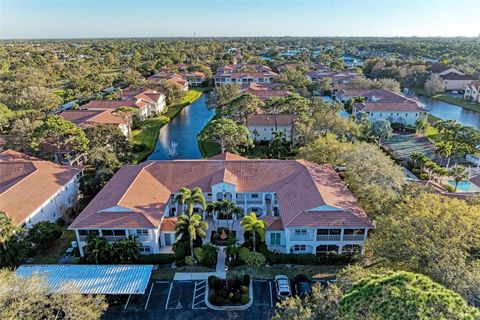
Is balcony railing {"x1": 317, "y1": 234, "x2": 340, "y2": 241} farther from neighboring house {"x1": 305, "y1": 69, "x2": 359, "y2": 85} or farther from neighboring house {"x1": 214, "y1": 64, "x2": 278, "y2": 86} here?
neighboring house {"x1": 214, "y1": 64, "x2": 278, "y2": 86}

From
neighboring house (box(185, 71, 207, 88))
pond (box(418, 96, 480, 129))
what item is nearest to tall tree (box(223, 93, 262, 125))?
pond (box(418, 96, 480, 129))

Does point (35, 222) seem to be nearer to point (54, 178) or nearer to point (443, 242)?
point (54, 178)

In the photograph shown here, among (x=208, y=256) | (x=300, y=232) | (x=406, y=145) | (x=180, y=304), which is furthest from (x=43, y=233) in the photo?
(x=406, y=145)

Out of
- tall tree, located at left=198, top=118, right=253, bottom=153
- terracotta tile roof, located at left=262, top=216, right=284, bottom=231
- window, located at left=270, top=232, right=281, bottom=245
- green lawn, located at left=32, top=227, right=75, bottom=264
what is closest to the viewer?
green lawn, located at left=32, top=227, right=75, bottom=264

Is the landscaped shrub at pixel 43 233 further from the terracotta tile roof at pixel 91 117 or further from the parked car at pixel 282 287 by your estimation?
the terracotta tile roof at pixel 91 117

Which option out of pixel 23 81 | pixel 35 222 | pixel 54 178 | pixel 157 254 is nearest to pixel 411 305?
pixel 157 254

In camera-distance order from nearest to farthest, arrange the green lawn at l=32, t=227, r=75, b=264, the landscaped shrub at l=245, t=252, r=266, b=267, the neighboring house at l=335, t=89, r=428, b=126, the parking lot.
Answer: the parking lot, the landscaped shrub at l=245, t=252, r=266, b=267, the green lawn at l=32, t=227, r=75, b=264, the neighboring house at l=335, t=89, r=428, b=126

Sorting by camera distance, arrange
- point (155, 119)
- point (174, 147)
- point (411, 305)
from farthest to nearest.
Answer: point (155, 119) → point (174, 147) → point (411, 305)
